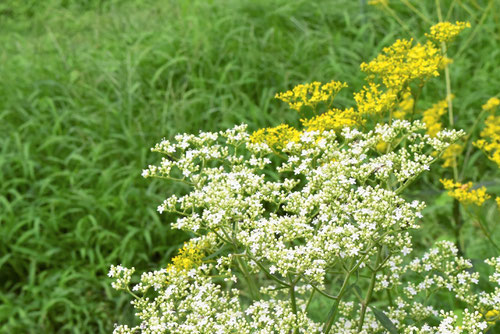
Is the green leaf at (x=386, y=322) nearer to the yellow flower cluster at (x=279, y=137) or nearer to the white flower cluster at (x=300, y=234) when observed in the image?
the white flower cluster at (x=300, y=234)

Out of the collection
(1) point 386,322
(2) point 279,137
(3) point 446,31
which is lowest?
(1) point 386,322

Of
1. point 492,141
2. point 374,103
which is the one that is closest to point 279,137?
point 374,103

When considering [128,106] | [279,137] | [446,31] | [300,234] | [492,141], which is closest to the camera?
[300,234]

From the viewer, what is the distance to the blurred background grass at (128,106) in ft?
13.5

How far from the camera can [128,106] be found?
4684 millimetres

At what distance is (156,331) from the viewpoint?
1.58 meters

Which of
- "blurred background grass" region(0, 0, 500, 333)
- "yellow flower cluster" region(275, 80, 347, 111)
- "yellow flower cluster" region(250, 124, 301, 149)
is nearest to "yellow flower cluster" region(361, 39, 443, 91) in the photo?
"yellow flower cluster" region(275, 80, 347, 111)

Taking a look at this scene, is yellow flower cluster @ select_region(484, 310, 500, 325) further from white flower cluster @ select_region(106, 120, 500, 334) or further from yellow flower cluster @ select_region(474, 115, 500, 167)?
yellow flower cluster @ select_region(474, 115, 500, 167)

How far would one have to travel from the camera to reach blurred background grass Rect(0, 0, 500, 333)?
4.13 meters

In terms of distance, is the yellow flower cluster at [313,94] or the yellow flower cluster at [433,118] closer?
the yellow flower cluster at [313,94]

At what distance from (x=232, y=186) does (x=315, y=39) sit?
3.91 metres

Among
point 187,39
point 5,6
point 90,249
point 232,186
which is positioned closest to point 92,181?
point 90,249

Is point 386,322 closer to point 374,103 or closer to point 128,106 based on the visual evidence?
point 374,103

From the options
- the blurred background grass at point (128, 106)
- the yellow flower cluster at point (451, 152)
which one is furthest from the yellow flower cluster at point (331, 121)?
the blurred background grass at point (128, 106)
